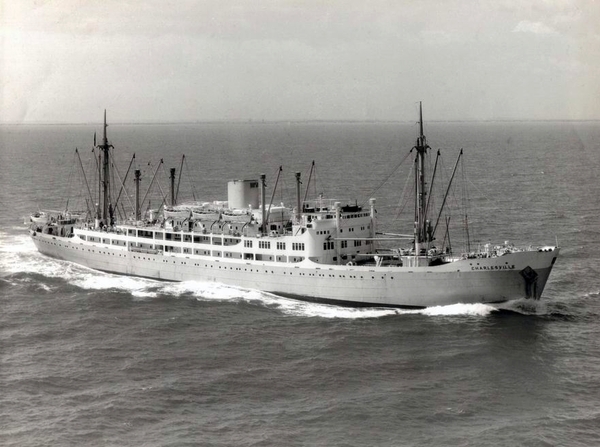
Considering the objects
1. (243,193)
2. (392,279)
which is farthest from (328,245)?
(243,193)

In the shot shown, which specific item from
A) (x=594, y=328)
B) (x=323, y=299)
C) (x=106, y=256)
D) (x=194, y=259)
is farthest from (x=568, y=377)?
(x=106, y=256)

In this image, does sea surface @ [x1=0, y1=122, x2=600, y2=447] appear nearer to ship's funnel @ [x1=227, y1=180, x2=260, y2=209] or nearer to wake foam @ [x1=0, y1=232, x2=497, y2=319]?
wake foam @ [x1=0, y1=232, x2=497, y2=319]

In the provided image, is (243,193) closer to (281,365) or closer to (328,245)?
(328,245)

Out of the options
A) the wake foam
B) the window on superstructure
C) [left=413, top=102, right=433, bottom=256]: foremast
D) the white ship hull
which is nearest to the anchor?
the white ship hull

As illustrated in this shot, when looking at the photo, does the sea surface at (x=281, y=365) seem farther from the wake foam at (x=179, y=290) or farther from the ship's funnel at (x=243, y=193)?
the ship's funnel at (x=243, y=193)

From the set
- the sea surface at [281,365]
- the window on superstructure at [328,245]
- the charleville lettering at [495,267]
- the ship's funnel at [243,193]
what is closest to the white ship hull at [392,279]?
the charleville lettering at [495,267]
